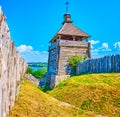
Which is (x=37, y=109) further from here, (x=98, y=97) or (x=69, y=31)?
(x=69, y=31)

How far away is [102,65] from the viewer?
82.2ft

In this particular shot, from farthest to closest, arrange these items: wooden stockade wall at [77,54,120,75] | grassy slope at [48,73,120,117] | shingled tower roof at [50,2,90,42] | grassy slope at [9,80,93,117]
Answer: shingled tower roof at [50,2,90,42] → wooden stockade wall at [77,54,120,75] → grassy slope at [48,73,120,117] → grassy slope at [9,80,93,117]

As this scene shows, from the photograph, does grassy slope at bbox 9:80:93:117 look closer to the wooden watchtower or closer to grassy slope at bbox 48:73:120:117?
grassy slope at bbox 48:73:120:117

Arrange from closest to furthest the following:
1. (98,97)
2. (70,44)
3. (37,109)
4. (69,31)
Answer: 1. (37,109)
2. (98,97)
3. (70,44)
4. (69,31)

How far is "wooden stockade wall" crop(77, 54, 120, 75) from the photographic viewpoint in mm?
22766

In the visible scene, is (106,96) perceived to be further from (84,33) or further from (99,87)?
(84,33)

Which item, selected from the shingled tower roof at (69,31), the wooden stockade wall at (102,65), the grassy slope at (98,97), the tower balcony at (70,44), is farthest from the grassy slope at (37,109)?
the shingled tower roof at (69,31)

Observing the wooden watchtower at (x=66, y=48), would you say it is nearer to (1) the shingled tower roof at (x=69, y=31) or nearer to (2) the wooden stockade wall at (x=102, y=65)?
(1) the shingled tower roof at (x=69, y=31)

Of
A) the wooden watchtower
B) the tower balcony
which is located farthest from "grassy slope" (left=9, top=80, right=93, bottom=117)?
the tower balcony

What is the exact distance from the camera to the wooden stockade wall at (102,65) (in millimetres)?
22766

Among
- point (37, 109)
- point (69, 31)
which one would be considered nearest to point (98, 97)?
point (37, 109)

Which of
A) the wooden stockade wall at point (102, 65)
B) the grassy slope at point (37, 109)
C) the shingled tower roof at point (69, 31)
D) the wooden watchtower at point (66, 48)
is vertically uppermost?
the shingled tower roof at point (69, 31)

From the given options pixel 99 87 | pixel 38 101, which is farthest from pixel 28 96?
pixel 99 87

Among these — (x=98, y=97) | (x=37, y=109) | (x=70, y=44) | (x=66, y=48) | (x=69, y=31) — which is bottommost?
(x=37, y=109)
